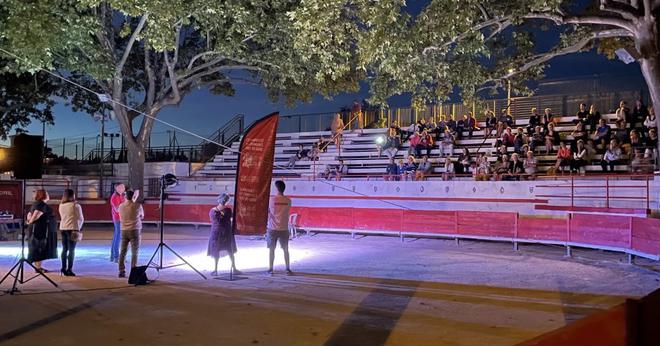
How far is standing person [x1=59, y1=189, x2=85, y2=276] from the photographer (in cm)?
1213

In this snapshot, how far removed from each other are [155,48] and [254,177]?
383 inches

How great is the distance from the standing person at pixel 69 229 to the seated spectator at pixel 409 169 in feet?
50.7

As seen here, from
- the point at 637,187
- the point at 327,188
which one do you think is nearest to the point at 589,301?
the point at 637,187

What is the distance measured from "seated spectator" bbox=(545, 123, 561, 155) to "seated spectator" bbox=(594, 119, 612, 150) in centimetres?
162

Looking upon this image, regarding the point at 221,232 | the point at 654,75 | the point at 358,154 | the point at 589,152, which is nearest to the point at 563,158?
the point at 589,152

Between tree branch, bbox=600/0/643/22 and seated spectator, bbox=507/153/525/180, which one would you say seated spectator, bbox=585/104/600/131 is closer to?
seated spectator, bbox=507/153/525/180

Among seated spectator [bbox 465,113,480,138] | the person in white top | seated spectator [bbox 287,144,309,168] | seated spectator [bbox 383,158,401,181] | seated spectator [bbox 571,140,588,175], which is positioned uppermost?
seated spectator [bbox 465,113,480,138]

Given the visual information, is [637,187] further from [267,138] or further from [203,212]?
[203,212]

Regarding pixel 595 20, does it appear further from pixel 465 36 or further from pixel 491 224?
pixel 491 224

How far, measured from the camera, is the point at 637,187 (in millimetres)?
18531

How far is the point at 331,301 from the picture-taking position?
369 inches

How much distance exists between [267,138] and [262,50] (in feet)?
41.7

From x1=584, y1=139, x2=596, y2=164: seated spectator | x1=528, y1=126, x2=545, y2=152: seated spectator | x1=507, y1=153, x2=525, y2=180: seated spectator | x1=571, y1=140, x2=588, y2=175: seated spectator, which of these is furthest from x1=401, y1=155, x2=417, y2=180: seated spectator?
x1=584, y1=139, x2=596, y2=164: seated spectator

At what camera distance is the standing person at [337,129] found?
31.9 metres
